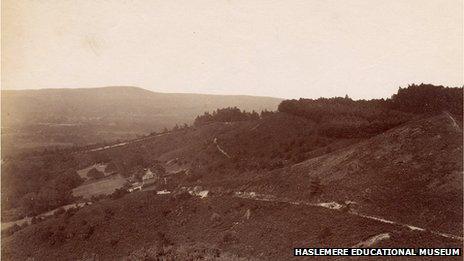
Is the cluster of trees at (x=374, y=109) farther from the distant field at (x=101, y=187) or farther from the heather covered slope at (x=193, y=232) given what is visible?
the distant field at (x=101, y=187)

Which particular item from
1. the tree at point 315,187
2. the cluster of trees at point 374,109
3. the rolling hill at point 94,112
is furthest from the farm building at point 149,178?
the rolling hill at point 94,112

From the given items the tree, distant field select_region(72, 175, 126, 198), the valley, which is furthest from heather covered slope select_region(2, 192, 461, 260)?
distant field select_region(72, 175, 126, 198)

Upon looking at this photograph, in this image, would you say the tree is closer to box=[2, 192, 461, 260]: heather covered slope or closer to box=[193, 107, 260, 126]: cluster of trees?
box=[2, 192, 461, 260]: heather covered slope

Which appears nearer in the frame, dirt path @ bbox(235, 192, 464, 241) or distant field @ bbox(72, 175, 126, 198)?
dirt path @ bbox(235, 192, 464, 241)

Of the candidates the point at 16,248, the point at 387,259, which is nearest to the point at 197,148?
the point at 16,248

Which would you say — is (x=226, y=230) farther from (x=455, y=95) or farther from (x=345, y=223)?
(x=455, y=95)

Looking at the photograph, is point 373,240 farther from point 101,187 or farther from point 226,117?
point 226,117

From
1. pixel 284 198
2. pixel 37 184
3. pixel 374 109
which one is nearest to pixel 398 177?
pixel 284 198
